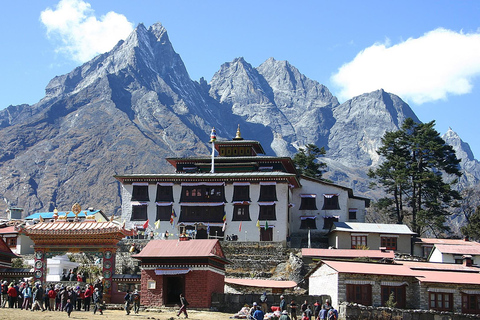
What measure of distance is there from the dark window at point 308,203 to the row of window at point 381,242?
27.9 ft

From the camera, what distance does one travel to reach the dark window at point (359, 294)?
41.9 meters

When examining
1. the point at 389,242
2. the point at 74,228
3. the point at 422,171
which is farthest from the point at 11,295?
the point at 422,171

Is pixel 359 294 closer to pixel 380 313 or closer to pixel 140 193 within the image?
pixel 380 313

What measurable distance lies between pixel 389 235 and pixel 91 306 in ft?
116

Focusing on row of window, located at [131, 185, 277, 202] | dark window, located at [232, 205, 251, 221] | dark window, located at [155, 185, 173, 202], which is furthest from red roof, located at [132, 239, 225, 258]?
dark window, located at [155, 185, 173, 202]

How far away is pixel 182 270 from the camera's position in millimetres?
41281

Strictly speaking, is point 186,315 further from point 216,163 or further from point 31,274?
point 216,163

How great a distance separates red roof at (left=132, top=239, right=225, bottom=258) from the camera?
41.4 meters

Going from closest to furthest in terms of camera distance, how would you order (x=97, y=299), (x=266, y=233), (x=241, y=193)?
(x=97, y=299)
(x=266, y=233)
(x=241, y=193)

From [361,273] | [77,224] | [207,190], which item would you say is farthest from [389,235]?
[77,224]

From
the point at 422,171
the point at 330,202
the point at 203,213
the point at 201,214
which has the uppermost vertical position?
the point at 422,171

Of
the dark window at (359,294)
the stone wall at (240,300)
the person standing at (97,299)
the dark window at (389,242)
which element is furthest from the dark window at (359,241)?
the person standing at (97,299)

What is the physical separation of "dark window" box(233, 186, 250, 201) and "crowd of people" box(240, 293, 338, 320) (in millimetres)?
29015

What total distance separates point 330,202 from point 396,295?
31378mm
